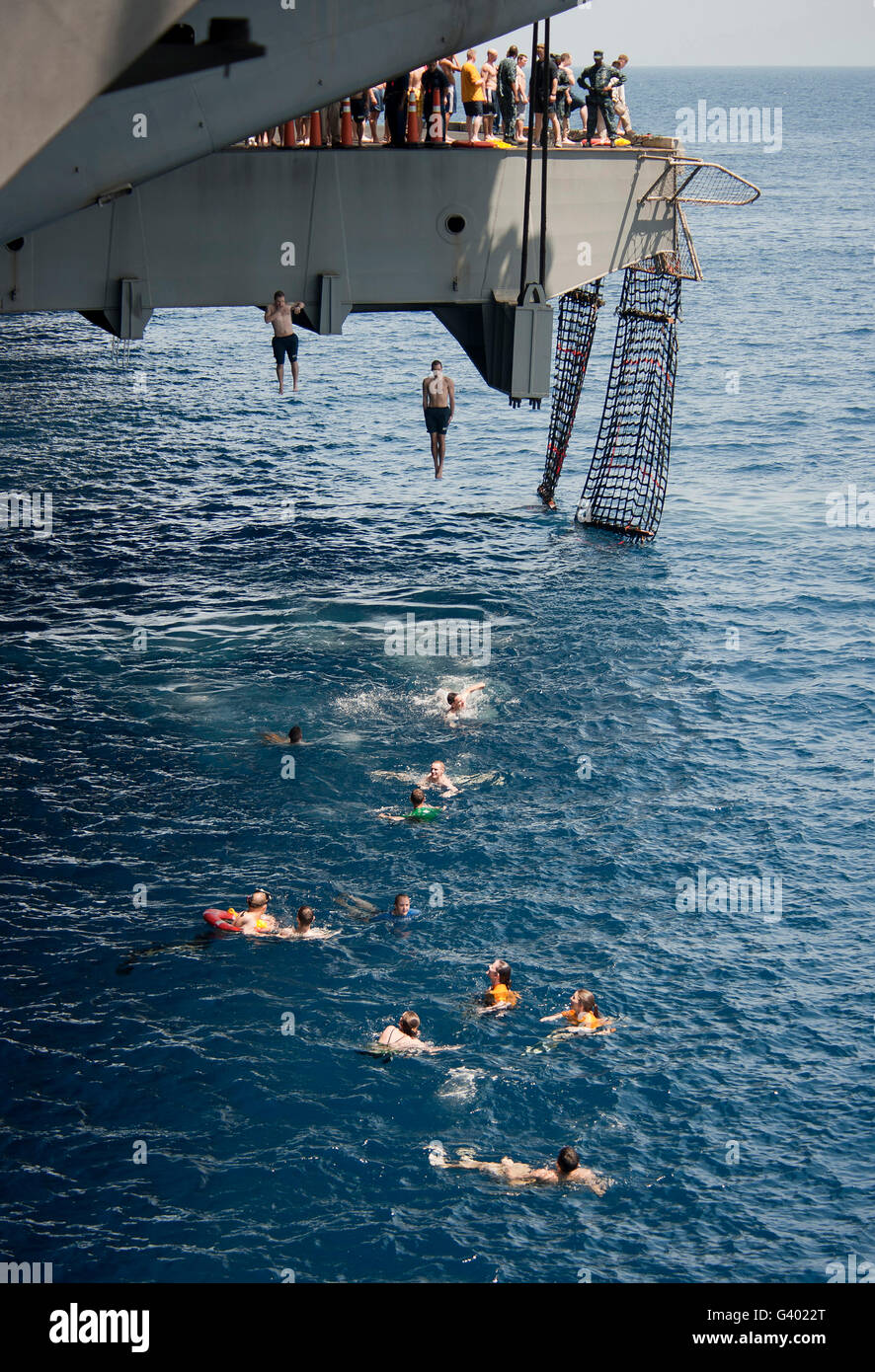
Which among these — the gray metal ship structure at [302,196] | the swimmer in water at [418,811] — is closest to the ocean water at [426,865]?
the swimmer in water at [418,811]

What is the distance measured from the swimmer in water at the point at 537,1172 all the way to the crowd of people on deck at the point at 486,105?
56.0 ft

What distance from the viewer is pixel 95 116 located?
19547 mm

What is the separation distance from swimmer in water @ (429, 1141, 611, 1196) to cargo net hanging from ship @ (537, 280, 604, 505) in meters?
27.5

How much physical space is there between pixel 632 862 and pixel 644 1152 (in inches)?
288

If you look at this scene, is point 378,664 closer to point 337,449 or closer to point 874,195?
point 337,449

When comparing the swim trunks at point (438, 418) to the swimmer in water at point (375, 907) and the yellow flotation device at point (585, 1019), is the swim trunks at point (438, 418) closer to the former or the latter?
the swimmer in water at point (375, 907)

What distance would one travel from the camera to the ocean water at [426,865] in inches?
725

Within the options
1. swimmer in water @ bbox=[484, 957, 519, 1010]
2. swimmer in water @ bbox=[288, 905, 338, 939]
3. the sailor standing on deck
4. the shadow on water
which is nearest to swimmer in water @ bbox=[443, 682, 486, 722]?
swimmer in water @ bbox=[288, 905, 338, 939]

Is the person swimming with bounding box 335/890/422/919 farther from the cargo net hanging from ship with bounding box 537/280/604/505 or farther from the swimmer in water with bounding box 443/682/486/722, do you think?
the cargo net hanging from ship with bounding box 537/280/604/505

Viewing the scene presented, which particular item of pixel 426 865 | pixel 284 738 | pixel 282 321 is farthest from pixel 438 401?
pixel 426 865

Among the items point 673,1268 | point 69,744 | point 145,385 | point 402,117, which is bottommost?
point 673,1268

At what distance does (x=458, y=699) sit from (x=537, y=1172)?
13.0 m

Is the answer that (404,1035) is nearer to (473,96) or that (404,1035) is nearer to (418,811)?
(418,811)

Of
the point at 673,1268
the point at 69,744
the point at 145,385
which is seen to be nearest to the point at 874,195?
the point at 145,385
